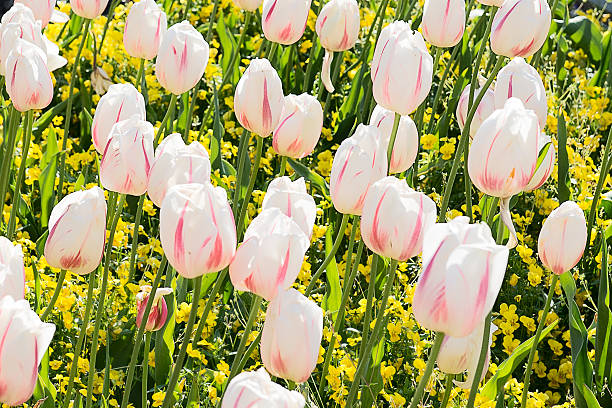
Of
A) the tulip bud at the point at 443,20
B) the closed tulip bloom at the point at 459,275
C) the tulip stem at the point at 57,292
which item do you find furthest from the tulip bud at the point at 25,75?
the closed tulip bloom at the point at 459,275

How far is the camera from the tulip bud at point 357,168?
4.78 ft

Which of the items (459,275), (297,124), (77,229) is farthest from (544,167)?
(77,229)

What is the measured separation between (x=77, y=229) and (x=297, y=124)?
54cm

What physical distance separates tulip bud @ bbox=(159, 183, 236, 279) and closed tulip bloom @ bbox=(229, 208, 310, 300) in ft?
0.11

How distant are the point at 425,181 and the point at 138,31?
1.24 metres

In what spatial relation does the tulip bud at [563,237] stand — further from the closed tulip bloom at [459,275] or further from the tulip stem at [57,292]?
the tulip stem at [57,292]

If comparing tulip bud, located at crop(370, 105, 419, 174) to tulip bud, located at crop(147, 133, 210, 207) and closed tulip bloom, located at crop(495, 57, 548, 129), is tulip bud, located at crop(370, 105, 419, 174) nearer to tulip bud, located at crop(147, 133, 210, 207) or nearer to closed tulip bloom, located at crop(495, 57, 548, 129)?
closed tulip bloom, located at crop(495, 57, 548, 129)

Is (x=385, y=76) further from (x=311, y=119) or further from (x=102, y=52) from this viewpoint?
(x=102, y=52)

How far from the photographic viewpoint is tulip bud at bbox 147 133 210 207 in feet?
4.14

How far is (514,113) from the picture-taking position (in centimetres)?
131

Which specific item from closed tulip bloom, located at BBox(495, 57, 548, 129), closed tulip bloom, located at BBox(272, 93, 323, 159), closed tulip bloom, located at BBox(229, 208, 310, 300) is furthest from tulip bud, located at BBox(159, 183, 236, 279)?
closed tulip bloom, located at BBox(495, 57, 548, 129)

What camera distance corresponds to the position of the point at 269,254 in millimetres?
1144

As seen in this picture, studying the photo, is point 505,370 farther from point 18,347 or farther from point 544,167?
point 18,347

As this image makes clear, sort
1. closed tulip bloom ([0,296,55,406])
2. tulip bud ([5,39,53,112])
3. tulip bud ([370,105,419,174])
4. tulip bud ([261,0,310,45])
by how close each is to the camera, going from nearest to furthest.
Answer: closed tulip bloom ([0,296,55,406]) < tulip bud ([5,39,53,112]) < tulip bud ([370,105,419,174]) < tulip bud ([261,0,310,45])
